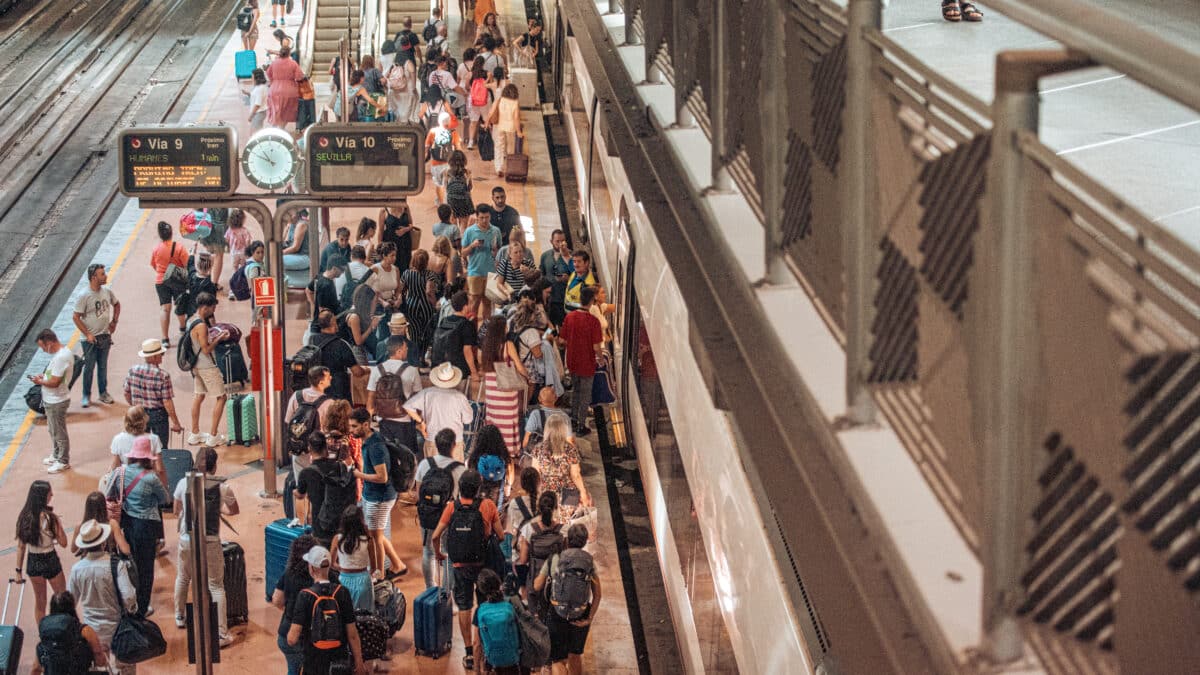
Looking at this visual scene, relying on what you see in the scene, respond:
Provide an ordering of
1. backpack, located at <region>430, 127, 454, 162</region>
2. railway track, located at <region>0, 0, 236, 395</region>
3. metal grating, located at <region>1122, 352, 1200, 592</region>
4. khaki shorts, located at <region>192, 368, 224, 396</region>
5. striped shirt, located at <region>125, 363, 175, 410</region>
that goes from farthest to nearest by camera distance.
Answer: backpack, located at <region>430, 127, 454, 162</region> < railway track, located at <region>0, 0, 236, 395</region> < khaki shorts, located at <region>192, 368, 224, 396</region> < striped shirt, located at <region>125, 363, 175, 410</region> < metal grating, located at <region>1122, 352, 1200, 592</region>

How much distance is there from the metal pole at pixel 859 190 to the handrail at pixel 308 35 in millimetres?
28657

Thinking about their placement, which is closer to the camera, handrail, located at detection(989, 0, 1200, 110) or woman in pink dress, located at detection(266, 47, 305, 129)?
handrail, located at detection(989, 0, 1200, 110)

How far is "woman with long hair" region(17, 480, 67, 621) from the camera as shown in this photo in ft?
34.1

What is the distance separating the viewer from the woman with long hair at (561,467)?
11758mm

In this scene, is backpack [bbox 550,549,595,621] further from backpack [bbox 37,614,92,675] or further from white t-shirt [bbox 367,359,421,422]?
white t-shirt [bbox 367,359,421,422]

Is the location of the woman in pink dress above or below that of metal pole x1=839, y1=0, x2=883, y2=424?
below

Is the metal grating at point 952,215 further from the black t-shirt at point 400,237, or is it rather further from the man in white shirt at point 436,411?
the black t-shirt at point 400,237

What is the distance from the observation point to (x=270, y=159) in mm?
14938

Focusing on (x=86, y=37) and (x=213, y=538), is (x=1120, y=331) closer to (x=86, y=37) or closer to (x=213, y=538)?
(x=213, y=538)

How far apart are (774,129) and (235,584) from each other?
7454mm

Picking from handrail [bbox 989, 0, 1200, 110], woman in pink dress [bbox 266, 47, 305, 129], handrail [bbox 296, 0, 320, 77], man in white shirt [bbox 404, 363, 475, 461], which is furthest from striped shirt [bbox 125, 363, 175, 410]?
handrail [bbox 296, 0, 320, 77]

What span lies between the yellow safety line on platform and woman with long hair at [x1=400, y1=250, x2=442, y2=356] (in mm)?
3911

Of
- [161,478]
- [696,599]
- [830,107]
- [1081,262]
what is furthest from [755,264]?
[161,478]

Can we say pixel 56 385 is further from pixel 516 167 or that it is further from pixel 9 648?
pixel 516 167
